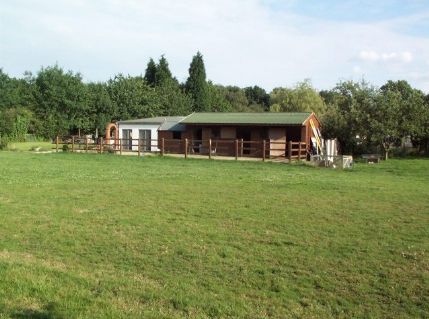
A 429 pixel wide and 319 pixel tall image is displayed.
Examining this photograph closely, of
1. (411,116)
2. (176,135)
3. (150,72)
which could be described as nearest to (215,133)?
(176,135)

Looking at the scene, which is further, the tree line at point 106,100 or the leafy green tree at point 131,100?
the leafy green tree at point 131,100

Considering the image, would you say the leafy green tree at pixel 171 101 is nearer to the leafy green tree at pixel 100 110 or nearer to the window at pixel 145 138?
the leafy green tree at pixel 100 110

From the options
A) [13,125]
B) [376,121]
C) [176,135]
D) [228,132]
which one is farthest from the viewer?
[13,125]

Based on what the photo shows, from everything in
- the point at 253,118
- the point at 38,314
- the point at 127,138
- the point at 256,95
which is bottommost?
the point at 38,314

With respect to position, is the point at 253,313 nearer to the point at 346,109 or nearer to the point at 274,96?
the point at 346,109

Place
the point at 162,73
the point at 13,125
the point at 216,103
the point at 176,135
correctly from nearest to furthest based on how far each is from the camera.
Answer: the point at 176,135
the point at 13,125
the point at 162,73
the point at 216,103

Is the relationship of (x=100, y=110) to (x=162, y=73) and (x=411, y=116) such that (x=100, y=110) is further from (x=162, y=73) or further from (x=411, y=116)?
(x=411, y=116)

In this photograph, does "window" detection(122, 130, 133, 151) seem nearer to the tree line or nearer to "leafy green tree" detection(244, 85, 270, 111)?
the tree line

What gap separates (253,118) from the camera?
1270 inches

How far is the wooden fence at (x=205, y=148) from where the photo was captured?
29425mm

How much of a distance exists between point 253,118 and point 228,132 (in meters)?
2.00

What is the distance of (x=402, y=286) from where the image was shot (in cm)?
546

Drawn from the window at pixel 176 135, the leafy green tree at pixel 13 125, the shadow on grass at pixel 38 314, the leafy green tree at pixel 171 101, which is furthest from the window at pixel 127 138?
the shadow on grass at pixel 38 314

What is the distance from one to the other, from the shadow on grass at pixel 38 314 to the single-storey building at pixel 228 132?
23.9 m
